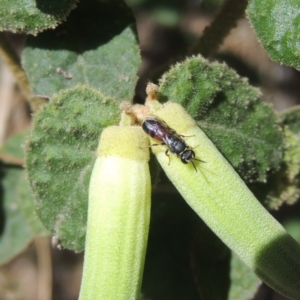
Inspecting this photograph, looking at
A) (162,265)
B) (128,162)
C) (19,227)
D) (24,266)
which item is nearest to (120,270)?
(128,162)

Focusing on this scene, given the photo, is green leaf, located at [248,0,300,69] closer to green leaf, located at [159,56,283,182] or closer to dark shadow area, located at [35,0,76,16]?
green leaf, located at [159,56,283,182]

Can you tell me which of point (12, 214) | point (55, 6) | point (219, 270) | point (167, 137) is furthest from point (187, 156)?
point (12, 214)

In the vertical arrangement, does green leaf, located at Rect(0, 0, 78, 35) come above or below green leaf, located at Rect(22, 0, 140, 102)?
above

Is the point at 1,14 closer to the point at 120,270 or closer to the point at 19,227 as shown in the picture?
the point at 120,270

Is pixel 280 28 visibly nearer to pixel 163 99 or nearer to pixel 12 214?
pixel 163 99

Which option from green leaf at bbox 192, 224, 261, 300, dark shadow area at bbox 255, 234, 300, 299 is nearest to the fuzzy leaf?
green leaf at bbox 192, 224, 261, 300

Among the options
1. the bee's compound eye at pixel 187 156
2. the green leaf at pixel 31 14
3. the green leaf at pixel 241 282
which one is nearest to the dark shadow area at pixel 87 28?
the green leaf at pixel 31 14
